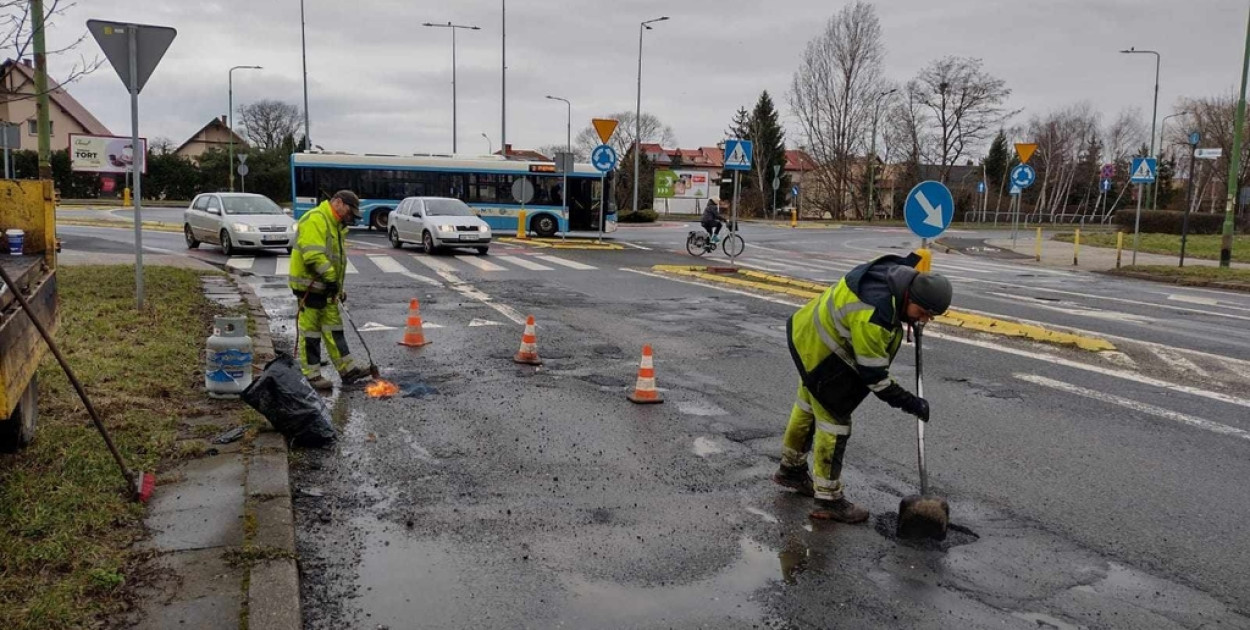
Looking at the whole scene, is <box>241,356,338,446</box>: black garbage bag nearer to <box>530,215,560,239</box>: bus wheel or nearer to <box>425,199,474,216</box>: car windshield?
<box>425,199,474,216</box>: car windshield

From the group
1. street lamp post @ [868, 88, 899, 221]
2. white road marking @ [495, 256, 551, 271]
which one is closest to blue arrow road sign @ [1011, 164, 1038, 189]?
white road marking @ [495, 256, 551, 271]

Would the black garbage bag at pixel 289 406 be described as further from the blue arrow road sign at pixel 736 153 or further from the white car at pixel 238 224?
the white car at pixel 238 224

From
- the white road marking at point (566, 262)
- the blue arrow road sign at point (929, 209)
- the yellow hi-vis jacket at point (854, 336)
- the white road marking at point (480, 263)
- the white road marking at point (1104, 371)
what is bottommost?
the white road marking at point (1104, 371)

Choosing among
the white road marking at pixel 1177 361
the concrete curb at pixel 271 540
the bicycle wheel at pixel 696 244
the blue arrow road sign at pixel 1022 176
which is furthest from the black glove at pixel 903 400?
the blue arrow road sign at pixel 1022 176

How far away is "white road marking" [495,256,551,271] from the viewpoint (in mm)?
18967

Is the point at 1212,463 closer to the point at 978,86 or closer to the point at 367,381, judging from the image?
the point at 367,381

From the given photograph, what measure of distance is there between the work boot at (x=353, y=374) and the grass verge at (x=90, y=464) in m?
1.16

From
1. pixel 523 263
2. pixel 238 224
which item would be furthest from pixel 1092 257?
pixel 238 224

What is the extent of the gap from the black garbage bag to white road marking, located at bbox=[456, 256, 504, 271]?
41.1ft

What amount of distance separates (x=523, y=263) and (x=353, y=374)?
1215 cm

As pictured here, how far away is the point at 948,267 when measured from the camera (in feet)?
78.7

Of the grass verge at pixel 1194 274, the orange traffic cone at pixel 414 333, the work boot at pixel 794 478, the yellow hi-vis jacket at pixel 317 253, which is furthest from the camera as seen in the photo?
the grass verge at pixel 1194 274

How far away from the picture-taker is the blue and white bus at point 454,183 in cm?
3038

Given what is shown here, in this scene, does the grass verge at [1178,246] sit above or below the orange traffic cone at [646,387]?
above
